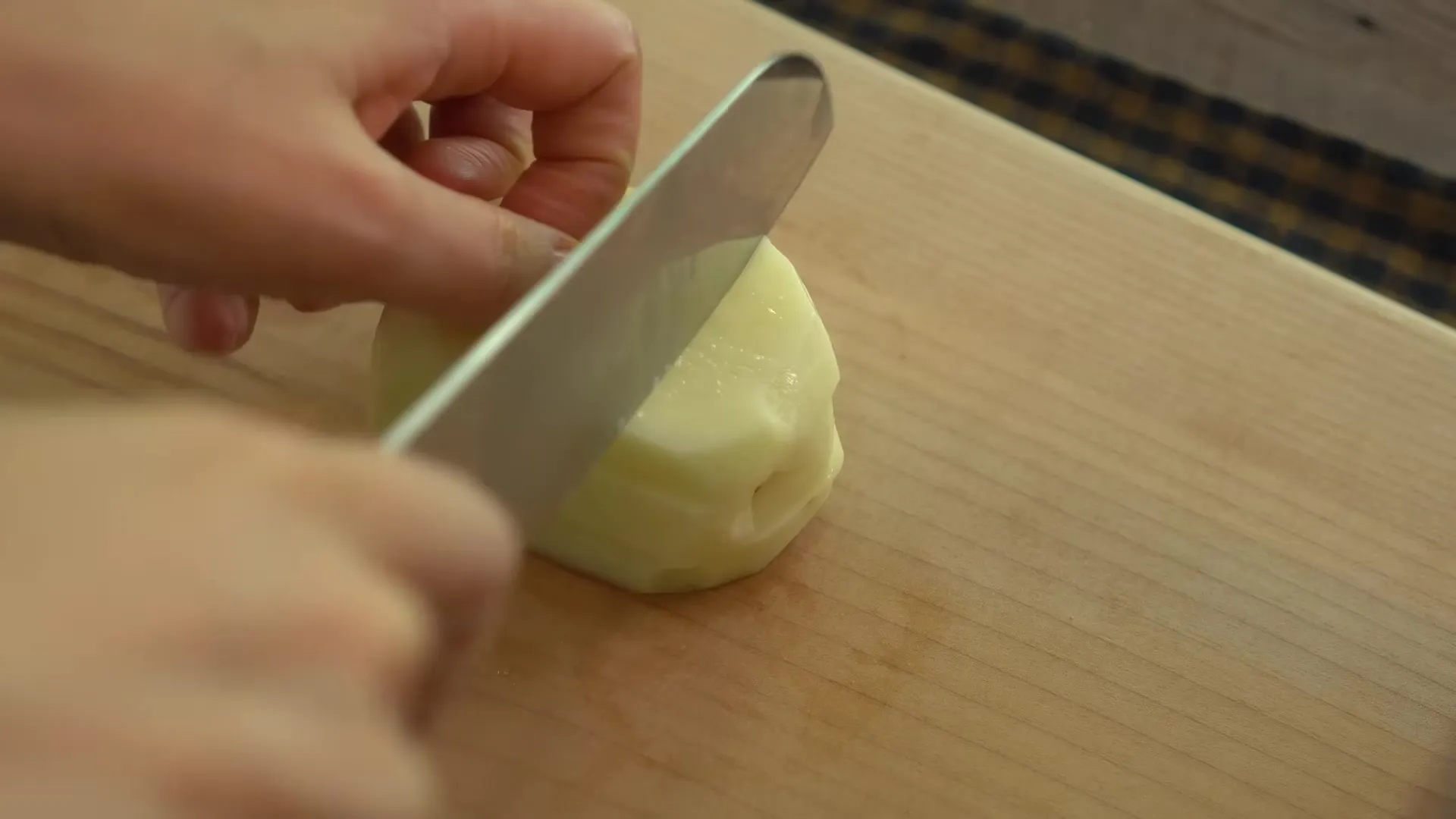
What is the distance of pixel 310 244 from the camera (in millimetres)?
670

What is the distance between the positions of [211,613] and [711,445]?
51cm

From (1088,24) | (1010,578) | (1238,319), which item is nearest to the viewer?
(1010,578)

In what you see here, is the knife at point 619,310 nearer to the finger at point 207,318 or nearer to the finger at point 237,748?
the finger at point 237,748

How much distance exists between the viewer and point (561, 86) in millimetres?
881

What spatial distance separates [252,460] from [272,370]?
68cm

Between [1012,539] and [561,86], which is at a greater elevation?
[561,86]

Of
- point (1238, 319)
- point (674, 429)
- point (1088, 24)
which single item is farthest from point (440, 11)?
point (1088, 24)

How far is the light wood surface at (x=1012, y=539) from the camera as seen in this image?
874 mm

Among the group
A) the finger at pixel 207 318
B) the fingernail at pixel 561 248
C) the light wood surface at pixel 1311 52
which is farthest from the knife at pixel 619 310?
the light wood surface at pixel 1311 52

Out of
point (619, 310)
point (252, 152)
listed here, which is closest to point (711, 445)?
point (619, 310)

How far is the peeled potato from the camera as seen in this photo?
844mm

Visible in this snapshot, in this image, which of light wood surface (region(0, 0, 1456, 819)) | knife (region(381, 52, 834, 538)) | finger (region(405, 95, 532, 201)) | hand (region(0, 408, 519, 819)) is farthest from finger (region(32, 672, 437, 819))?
finger (region(405, 95, 532, 201))

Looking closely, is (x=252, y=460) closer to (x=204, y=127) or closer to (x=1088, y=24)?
(x=204, y=127)

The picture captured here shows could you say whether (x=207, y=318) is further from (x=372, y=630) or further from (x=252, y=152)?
(x=372, y=630)
